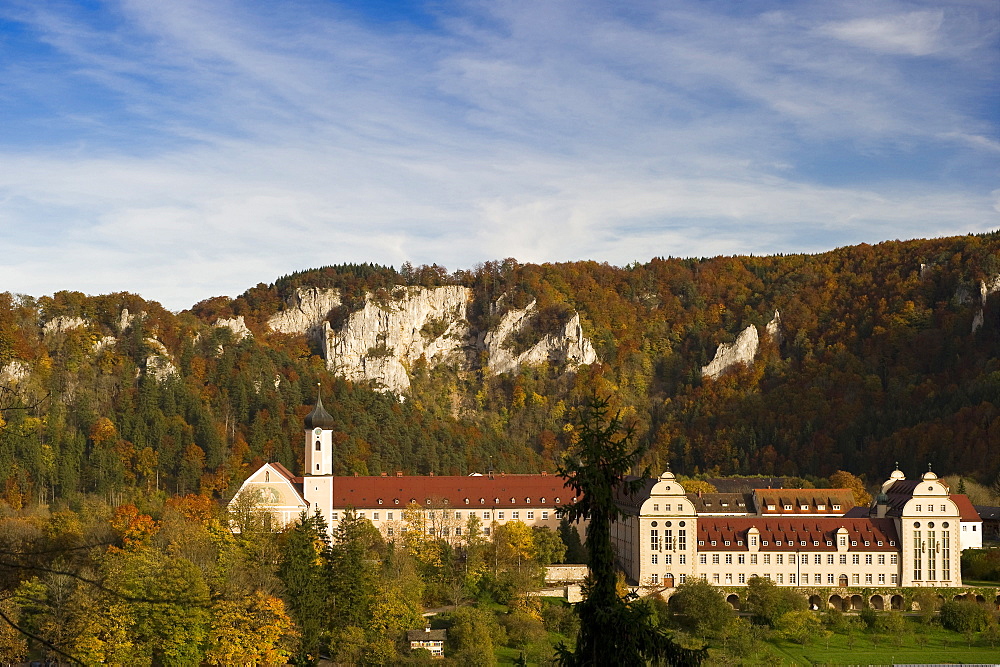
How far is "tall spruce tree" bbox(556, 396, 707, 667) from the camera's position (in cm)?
1469

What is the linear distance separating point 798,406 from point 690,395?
14696 millimetres

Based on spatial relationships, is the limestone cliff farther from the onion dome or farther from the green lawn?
the green lawn

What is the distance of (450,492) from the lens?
76312 millimetres

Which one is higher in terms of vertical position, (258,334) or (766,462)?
(258,334)

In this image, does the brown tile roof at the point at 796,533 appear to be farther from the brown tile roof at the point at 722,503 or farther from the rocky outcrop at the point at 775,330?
the rocky outcrop at the point at 775,330

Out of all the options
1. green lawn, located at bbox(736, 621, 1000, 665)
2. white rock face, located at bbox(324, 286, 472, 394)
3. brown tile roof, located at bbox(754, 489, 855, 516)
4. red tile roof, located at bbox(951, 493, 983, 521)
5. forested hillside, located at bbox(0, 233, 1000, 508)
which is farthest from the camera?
Result: white rock face, located at bbox(324, 286, 472, 394)

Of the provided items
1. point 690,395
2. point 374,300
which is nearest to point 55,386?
point 374,300

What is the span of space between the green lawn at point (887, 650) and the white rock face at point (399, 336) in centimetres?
8229

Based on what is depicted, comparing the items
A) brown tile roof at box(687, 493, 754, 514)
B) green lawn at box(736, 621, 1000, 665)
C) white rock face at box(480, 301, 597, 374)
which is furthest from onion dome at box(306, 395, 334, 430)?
white rock face at box(480, 301, 597, 374)

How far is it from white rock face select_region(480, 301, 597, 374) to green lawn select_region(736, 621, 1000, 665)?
88.4m

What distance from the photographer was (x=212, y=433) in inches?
3701

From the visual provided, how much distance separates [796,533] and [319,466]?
28587 millimetres

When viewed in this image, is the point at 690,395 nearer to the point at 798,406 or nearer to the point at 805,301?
the point at 798,406

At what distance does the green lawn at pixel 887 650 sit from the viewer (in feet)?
173
